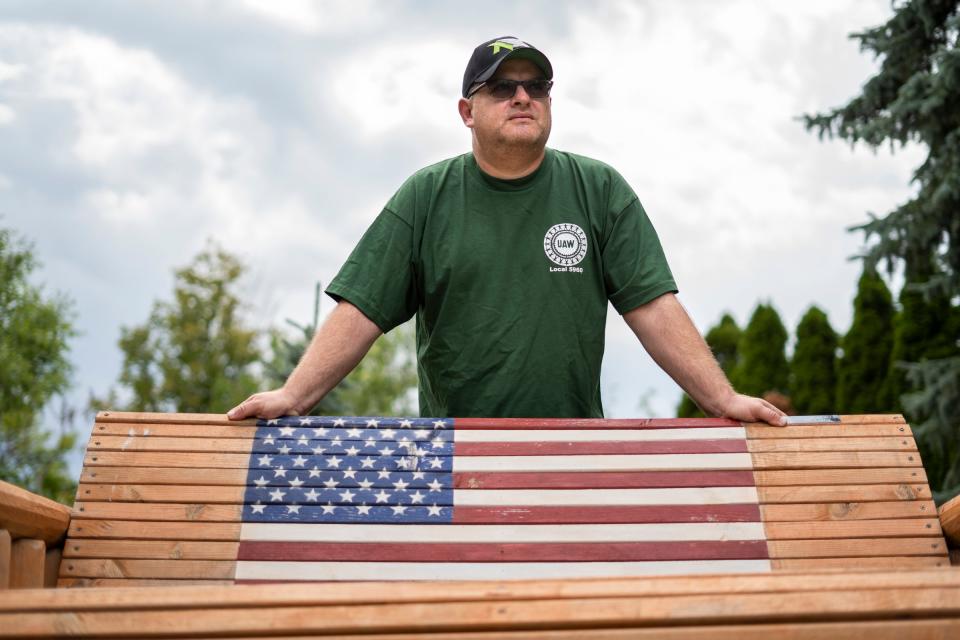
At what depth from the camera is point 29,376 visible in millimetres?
31703

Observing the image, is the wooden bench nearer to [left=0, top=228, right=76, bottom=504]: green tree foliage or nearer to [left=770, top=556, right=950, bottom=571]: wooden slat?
[left=770, top=556, right=950, bottom=571]: wooden slat

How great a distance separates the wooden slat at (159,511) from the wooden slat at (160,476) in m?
0.08

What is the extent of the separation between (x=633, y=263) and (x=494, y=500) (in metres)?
1.22

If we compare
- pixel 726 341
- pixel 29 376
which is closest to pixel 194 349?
pixel 29 376

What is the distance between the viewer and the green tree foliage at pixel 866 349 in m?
18.3

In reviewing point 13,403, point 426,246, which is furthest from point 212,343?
point 426,246

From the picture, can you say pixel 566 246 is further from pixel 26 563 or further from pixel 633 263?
pixel 26 563

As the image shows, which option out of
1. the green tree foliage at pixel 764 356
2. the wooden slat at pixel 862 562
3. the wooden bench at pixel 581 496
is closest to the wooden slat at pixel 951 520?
the wooden bench at pixel 581 496

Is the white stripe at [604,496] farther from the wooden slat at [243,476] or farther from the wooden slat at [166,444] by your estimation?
the wooden slat at [166,444]

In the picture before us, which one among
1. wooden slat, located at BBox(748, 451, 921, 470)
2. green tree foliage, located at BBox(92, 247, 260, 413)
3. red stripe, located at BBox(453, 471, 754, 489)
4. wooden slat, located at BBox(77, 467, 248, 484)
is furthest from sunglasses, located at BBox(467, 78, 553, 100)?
green tree foliage, located at BBox(92, 247, 260, 413)

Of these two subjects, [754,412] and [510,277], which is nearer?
[754,412]

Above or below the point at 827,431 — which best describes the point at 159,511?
below

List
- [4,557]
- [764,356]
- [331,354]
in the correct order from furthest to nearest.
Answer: [764,356]
[331,354]
[4,557]

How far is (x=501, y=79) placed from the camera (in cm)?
392
